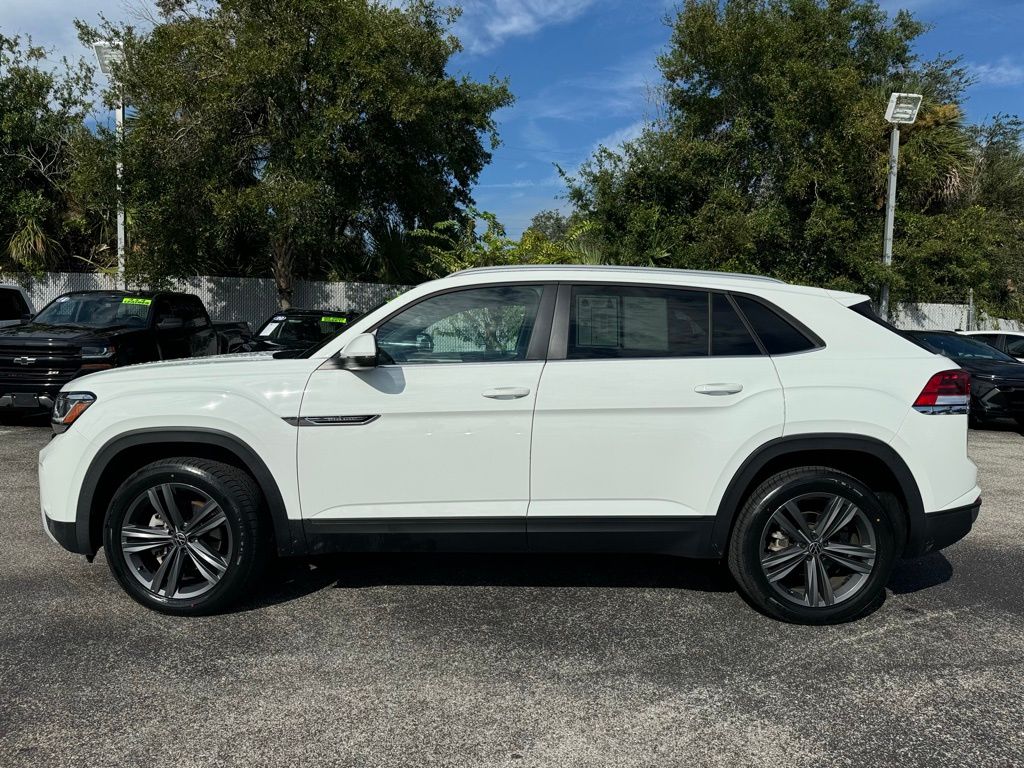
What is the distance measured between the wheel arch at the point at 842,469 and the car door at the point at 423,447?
101cm

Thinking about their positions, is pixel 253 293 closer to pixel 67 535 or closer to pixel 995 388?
pixel 995 388

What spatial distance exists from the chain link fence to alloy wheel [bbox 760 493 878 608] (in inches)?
635

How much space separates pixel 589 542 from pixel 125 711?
2102mm

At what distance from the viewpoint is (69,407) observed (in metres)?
3.91

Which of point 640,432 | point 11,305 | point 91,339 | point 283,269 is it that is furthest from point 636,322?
point 283,269

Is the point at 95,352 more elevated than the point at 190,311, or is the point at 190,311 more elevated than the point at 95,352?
the point at 190,311

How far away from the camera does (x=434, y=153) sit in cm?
1748

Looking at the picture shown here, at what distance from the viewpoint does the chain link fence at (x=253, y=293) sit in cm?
1900

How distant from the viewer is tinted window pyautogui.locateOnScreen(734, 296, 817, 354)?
12.5 feet

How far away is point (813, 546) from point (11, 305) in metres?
12.4

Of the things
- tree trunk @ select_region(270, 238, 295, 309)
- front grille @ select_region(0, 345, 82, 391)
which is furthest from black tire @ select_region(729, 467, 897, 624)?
tree trunk @ select_region(270, 238, 295, 309)

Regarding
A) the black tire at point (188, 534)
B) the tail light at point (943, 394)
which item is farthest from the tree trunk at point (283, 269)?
the tail light at point (943, 394)

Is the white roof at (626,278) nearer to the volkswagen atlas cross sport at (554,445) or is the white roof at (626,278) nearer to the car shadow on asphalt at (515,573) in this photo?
the volkswagen atlas cross sport at (554,445)

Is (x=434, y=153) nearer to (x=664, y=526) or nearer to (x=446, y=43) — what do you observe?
(x=446, y=43)
